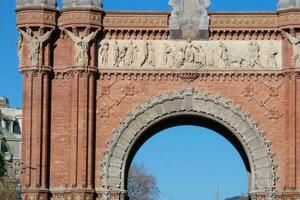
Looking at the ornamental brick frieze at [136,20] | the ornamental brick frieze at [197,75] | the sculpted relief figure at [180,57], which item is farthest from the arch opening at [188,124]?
the ornamental brick frieze at [136,20]

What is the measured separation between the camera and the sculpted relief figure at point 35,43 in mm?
39188

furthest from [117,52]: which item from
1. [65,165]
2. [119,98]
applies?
[65,165]

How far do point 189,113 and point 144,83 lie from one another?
1.89 m

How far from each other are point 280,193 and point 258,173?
104 centimetres

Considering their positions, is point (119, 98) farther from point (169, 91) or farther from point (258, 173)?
point (258, 173)

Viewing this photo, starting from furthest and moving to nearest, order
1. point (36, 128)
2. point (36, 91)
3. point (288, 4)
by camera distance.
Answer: point (288, 4)
point (36, 91)
point (36, 128)

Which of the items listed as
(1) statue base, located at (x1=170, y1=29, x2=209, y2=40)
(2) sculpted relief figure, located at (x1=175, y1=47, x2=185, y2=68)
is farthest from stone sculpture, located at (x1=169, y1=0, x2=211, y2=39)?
(2) sculpted relief figure, located at (x1=175, y1=47, x2=185, y2=68)

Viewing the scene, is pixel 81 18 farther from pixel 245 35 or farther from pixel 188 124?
pixel 188 124

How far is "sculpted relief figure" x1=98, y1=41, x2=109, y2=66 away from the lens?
130 ft

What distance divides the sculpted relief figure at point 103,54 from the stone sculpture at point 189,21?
7.64ft

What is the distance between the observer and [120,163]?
39250 millimetres

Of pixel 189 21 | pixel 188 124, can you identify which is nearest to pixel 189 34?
pixel 189 21

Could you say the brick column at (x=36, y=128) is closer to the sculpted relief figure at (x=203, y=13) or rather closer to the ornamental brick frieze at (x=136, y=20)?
the ornamental brick frieze at (x=136, y=20)

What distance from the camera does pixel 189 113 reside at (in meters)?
39.5
